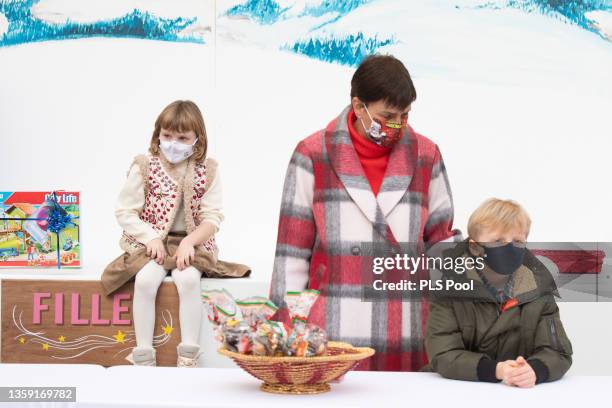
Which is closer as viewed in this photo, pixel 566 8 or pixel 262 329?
pixel 262 329

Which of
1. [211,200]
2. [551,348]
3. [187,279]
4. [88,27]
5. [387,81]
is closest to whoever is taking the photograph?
[551,348]

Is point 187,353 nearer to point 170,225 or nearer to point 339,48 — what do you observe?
point 170,225

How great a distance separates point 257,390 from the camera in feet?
7.01

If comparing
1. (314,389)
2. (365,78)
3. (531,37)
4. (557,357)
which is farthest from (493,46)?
(314,389)

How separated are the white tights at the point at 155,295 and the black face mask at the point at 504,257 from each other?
5.79 feet

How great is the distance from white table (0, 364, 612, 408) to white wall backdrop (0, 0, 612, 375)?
2.79 meters

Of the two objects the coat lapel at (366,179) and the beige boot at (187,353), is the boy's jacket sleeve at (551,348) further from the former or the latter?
the beige boot at (187,353)

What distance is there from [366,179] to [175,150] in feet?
4.68

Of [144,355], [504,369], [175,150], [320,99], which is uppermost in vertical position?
[320,99]

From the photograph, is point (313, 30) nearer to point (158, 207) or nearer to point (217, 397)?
point (158, 207)

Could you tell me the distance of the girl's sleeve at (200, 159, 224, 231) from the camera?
4.10 metres

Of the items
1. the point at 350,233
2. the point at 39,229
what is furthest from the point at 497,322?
the point at 39,229

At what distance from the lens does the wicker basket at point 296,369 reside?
80.7 inches

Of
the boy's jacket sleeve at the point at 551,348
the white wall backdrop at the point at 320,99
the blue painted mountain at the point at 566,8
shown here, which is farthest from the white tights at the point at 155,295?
the blue painted mountain at the point at 566,8
